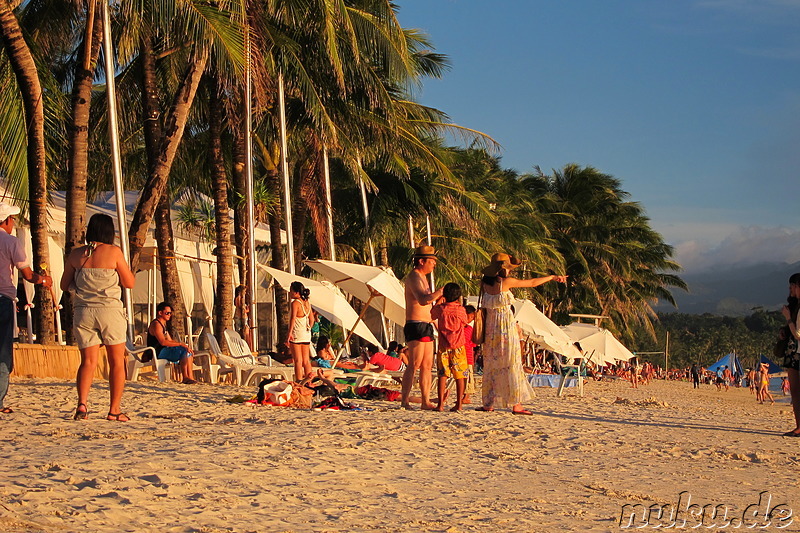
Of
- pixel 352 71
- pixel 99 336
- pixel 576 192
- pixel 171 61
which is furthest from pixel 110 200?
pixel 576 192

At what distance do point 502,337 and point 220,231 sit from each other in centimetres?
796

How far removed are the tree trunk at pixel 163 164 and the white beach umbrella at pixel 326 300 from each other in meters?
1.80

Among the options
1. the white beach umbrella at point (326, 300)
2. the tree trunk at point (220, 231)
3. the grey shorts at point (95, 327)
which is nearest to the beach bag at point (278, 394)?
the grey shorts at point (95, 327)

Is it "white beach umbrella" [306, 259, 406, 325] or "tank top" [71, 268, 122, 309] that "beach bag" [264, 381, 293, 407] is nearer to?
"tank top" [71, 268, 122, 309]

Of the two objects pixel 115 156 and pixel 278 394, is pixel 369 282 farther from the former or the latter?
pixel 115 156

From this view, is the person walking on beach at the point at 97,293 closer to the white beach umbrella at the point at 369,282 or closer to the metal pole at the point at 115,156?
the metal pole at the point at 115,156

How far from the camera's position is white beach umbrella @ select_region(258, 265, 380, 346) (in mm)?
13323

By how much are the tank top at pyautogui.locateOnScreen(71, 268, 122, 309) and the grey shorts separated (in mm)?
47

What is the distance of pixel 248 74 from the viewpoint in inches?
576

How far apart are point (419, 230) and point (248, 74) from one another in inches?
640

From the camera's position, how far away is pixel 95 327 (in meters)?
6.50

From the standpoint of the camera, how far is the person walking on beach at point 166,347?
11.8m

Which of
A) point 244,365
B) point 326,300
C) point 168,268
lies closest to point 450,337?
point 244,365

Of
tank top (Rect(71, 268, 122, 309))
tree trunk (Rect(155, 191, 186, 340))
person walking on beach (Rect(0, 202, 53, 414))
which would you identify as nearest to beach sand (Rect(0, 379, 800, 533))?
person walking on beach (Rect(0, 202, 53, 414))
